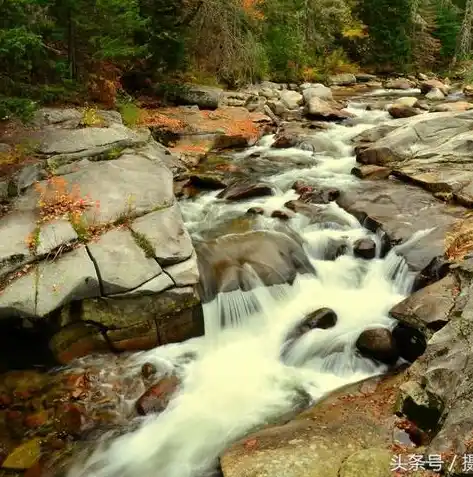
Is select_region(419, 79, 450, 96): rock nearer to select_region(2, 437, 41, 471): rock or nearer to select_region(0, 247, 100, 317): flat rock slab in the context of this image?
select_region(0, 247, 100, 317): flat rock slab

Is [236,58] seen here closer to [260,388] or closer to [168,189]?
[168,189]

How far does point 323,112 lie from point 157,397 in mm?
→ 14009

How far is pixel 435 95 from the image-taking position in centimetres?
2255

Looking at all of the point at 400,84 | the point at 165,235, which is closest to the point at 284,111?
the point at 400,84

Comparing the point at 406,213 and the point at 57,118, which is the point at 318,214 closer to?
the point at 406,213

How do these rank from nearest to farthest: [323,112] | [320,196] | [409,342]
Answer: [409,342], [320,196], [323,112]

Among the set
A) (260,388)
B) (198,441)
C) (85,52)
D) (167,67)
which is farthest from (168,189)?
(167,67)

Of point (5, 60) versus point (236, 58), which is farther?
point (236, 58)

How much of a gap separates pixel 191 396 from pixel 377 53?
29.7 metres

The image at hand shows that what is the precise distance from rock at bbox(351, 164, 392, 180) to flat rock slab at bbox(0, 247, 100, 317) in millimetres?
7627

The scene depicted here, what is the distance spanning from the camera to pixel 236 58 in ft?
54.9

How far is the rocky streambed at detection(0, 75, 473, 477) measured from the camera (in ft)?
Answer: 16.9

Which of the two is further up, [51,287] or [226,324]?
[51,287]

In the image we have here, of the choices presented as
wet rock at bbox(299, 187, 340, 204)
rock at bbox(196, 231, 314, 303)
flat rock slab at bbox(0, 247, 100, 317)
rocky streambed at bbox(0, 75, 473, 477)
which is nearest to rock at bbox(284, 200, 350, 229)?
rocky streambed at bbox(0, 75, 473, 477)
